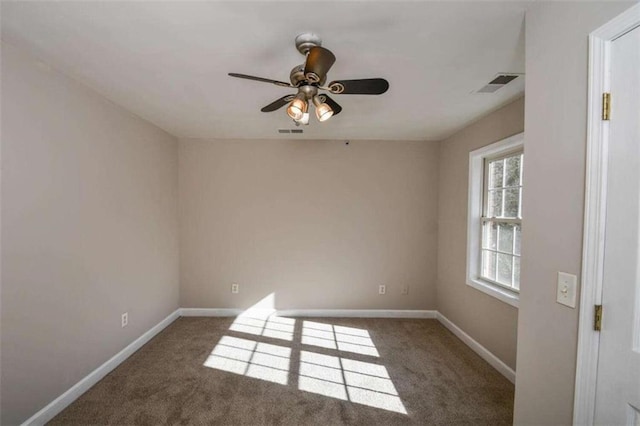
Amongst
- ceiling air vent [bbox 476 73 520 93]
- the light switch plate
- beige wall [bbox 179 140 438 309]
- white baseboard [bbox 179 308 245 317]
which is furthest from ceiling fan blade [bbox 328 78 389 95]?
white baseboard [bbox 179 308 245 317]

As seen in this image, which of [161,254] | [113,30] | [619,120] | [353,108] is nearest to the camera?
[619,120]

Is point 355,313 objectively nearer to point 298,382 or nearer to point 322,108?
point 298,382

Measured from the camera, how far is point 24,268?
165cm

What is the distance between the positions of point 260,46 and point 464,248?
283cm

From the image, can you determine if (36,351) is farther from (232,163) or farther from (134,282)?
Answer: (232,163)

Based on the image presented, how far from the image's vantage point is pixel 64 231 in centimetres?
192

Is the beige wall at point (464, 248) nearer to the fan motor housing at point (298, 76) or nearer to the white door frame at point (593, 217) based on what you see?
the white door frame at point (593, 217)

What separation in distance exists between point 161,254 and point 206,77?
220 centimetres

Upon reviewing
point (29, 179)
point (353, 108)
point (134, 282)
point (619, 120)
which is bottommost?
point (134, 282)

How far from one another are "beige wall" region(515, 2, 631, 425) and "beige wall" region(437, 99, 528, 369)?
125cm

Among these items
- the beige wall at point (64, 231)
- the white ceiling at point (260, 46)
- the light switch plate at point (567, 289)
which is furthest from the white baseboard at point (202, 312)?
the light switch plate at point (567, 289)

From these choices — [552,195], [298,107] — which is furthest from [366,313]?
[298,107]

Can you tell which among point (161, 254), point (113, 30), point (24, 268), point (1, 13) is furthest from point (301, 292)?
point (1, 13)

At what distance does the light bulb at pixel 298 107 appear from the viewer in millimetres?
1414
